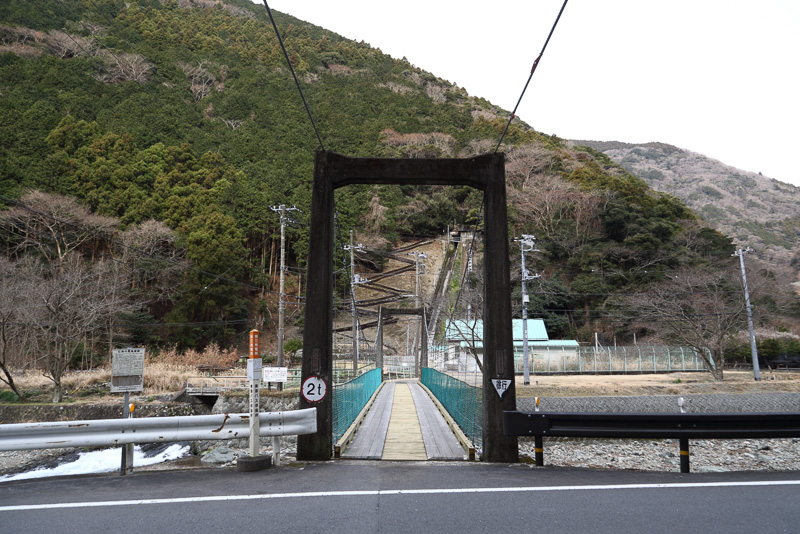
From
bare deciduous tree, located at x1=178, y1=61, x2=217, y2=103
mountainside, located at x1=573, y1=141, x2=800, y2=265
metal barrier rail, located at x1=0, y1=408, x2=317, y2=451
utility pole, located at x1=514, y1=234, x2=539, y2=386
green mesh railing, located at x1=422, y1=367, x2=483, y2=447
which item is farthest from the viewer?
mountainside, located at x1=573, y1=141, x2=800, y2=265

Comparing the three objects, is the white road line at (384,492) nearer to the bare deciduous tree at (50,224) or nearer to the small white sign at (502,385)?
the small white sign at (502,385)

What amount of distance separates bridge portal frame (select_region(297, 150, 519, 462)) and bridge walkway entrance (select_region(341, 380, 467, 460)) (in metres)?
0.85

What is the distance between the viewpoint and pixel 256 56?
84.9 m

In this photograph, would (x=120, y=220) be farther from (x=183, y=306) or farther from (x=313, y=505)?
(x=313, y=505)

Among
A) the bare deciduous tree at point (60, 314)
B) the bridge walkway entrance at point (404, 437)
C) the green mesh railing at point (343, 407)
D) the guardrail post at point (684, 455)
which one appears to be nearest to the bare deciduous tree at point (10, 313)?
the bare deciduous tree at point (60, 314)

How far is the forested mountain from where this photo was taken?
126 ft

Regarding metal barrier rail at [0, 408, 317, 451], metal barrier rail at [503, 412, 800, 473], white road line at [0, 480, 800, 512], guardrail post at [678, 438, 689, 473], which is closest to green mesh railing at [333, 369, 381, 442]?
metal barrier rail at [0, 408, 317, 451]

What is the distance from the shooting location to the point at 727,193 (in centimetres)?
12469

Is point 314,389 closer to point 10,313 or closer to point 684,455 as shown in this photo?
point 684,455

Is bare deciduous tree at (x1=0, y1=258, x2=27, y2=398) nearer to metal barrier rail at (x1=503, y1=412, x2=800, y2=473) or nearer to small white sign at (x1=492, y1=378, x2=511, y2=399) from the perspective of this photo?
small white sign at (x1=492, y1=378, x2=511, y2=399)

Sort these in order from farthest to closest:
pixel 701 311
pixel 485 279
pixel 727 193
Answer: pixel 727 193 → pixel 701 311 → pixel 485 279

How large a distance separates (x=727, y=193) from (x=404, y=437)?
5590 inches

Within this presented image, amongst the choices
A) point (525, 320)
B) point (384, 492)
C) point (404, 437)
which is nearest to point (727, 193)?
point (525, 320)

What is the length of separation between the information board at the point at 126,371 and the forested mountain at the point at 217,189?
1976 centimetres
